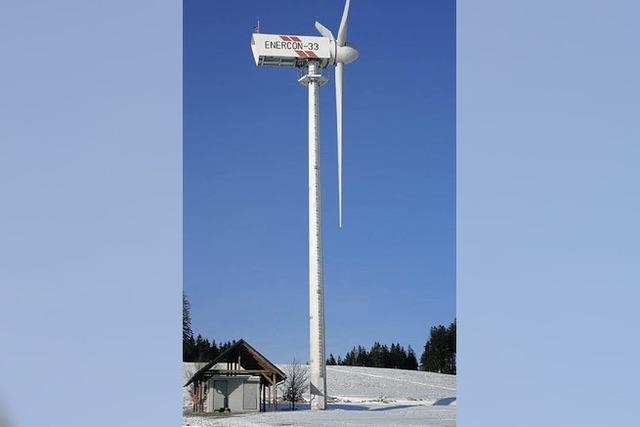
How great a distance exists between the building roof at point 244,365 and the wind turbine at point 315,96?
0.80m

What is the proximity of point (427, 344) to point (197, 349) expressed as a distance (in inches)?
241

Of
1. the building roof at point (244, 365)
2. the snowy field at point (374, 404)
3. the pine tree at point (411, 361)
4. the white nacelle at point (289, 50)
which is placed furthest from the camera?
the pine tree at point (411, 361)

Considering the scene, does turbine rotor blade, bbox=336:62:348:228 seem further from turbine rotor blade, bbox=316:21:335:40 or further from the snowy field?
the snowy field

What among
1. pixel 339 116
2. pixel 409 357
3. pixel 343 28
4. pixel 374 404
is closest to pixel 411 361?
pixel 409 357

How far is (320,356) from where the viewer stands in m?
16.9

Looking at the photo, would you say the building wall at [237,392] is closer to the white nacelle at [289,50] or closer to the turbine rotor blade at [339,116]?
the turbine rotor blade at [339,116]

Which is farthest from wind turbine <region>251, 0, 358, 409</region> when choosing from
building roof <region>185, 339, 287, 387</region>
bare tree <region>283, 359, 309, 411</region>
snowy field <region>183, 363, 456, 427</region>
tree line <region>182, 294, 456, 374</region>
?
tree line <region>182, 294, 456, 374</region>

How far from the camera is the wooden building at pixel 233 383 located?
52.8 feet

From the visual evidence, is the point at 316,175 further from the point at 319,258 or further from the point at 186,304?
the point at 186,304

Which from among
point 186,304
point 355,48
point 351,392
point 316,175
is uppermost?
A: point 355,48

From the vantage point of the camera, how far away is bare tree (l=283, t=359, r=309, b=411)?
19184 millimetres

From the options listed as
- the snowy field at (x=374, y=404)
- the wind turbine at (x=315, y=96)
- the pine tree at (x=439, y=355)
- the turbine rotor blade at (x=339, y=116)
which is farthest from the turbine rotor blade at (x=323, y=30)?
the pine tree at (x=439, y=355)

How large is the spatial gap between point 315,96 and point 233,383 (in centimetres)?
542
